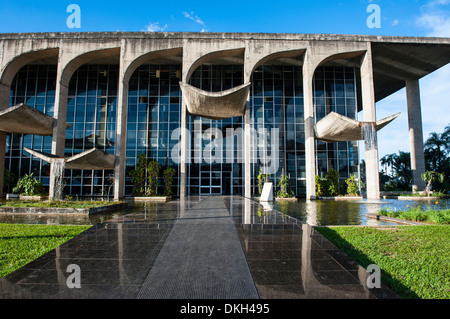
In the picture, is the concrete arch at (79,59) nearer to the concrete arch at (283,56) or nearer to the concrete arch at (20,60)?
the concrete arch at (20,60)

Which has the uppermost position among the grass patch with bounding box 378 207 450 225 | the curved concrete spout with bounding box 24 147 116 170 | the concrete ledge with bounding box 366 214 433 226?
the curved concrete spout with bounding box 24 147 116 170

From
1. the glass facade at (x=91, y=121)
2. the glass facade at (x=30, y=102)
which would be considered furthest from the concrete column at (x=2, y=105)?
the glass facade at (x=91, y=121)

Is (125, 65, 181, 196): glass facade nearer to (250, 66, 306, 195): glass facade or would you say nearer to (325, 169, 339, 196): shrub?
(250, 66, 306, 195): glass facade

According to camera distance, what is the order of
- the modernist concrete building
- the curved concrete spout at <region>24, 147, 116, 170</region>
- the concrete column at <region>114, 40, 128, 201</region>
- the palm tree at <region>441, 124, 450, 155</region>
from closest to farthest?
the curved concrete spout at <region>24, 147, 116, 170</region> < the concrete column at <region>114, 40, 128, 201</region> < the modernist concrete building < the palm tree at <region>441, 124, 450, 155</region>

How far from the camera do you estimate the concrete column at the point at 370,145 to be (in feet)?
62.8

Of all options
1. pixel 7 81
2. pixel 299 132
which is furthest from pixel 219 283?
pixel 7 81

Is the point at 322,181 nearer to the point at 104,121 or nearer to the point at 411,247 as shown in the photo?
the point at 411,247

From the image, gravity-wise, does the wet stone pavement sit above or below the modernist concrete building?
below

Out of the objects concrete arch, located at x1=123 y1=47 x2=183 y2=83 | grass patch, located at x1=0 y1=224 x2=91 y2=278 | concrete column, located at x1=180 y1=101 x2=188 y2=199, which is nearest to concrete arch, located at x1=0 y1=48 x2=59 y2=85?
concrete arch, located at x1=123 y1=47 x2=183 y2=83

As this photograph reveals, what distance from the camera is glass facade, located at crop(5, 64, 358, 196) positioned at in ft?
78.2

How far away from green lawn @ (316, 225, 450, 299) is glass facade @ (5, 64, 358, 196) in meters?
17.2

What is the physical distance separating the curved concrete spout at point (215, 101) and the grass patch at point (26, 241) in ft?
41.5

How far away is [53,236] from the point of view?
6121mm

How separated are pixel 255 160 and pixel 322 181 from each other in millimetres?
6455
